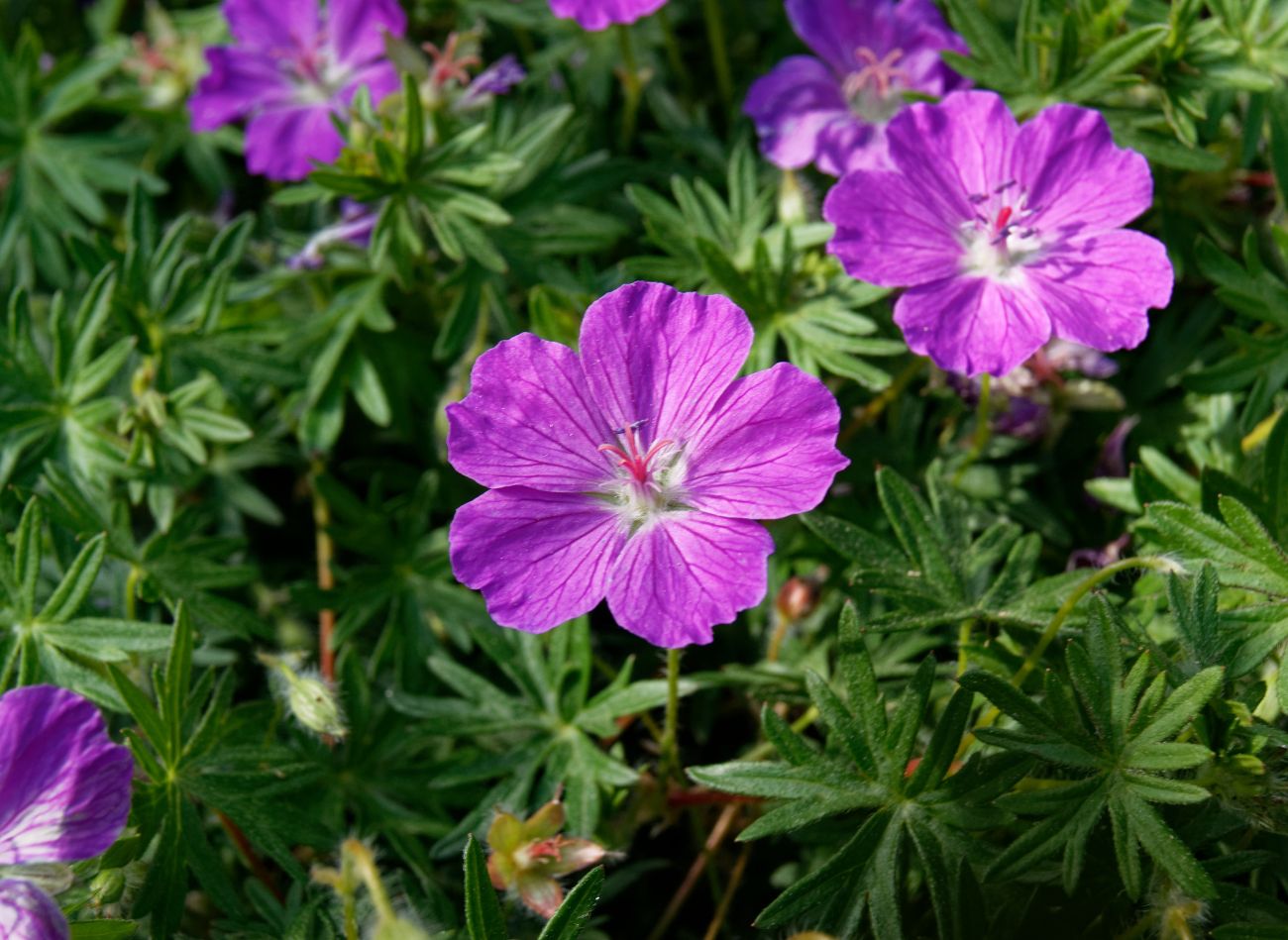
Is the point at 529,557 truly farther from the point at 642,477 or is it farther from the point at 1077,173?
the point at 1077,173

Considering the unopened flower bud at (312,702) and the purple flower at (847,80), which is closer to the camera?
the unopened flower bud at (312,702)

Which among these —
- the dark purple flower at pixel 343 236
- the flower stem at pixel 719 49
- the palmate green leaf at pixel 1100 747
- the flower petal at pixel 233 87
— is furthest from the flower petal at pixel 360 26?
the palmate green leaf at pixel 1100 747

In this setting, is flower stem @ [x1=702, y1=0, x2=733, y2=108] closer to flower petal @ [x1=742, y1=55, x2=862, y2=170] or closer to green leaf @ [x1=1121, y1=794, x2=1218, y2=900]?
flower petal @ [x1=742, y1=55, x2=862, y2=170]

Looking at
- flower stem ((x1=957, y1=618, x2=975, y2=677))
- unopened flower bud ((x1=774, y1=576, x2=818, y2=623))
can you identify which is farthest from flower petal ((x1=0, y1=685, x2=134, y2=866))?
flower stem ((x1=957, y1=618, x2=975, y2=677))

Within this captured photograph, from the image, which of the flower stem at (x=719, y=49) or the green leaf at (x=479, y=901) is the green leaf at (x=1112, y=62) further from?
the green leaf at (x=479, y=901)

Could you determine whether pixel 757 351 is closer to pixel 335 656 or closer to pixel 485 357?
pixel 485 357

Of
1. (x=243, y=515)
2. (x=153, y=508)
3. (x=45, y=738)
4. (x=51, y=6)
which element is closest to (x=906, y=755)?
(x=45, y=738)
